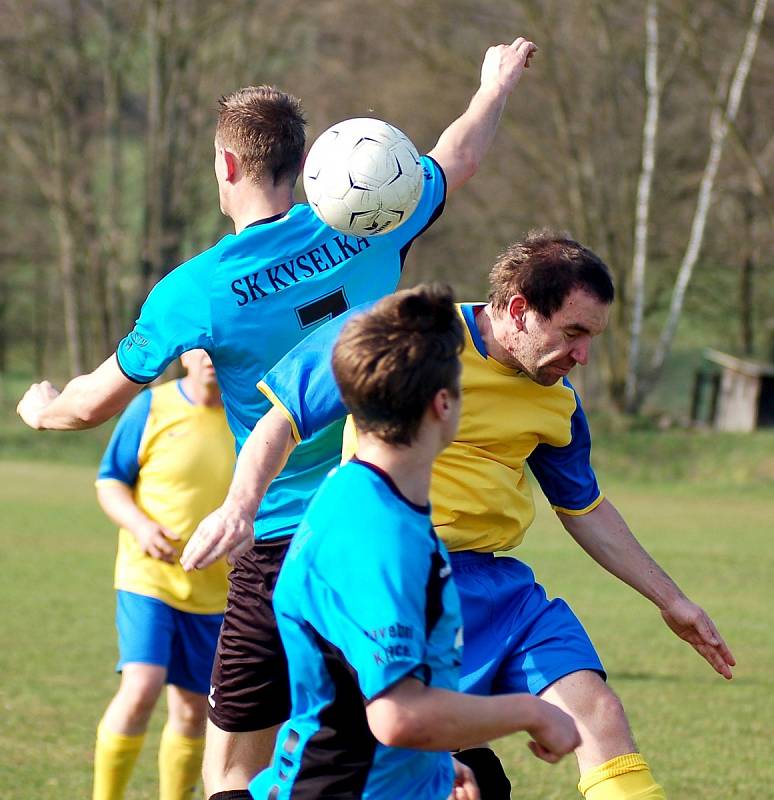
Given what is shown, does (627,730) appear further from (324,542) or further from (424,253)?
(424,253)

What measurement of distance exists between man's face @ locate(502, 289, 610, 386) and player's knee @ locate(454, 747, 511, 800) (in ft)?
3.58

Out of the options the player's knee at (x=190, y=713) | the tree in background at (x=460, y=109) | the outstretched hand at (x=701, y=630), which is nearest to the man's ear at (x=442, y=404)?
the outstretched hand at (x=701, y=630)

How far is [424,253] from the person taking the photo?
1212 inches

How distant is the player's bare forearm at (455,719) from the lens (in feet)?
7.73

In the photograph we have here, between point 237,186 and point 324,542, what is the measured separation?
1.62 meters

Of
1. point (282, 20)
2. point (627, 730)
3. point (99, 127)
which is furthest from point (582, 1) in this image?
point (627, 730)

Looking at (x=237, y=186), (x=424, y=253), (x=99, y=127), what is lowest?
(x=424, y=253)

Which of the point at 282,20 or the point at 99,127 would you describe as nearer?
the point at 282,20

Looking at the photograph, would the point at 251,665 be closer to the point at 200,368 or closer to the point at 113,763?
the point at 113,763

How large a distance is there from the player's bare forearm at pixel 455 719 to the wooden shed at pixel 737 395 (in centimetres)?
2309

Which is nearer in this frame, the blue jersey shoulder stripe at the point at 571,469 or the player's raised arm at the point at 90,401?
the player's raised arm at the point at 90,401

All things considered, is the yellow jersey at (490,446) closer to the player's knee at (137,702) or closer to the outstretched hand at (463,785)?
the outstretched hand at (463,785)

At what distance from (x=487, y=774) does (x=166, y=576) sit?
2.16 metres

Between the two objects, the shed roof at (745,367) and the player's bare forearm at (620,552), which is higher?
the player's bare forearm at (620,552)
